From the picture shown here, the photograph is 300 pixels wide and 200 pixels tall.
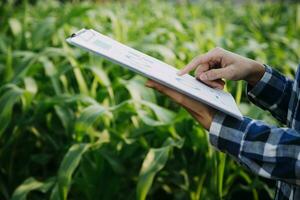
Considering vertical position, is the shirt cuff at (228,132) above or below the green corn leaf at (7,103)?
above

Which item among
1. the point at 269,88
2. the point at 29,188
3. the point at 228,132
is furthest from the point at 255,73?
the point at 29,188

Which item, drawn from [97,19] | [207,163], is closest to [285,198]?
[207,163]

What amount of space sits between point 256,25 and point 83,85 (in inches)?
77.5

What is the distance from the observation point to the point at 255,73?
46.6 inches

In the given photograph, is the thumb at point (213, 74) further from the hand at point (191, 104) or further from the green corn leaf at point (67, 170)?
the green corn leaf at point (67, 170)

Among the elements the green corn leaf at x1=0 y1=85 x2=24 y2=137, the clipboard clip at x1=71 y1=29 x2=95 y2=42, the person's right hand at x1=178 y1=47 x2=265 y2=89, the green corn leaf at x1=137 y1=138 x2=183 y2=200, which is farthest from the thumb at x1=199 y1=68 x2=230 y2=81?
the green corn leaf at x1=0 y1=85 x2=24 y2=137

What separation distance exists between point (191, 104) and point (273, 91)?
32 cm

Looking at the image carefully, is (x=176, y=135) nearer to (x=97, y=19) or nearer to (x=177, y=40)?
(x=177, y=40)

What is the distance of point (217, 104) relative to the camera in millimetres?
929

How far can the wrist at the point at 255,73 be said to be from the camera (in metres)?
1.16

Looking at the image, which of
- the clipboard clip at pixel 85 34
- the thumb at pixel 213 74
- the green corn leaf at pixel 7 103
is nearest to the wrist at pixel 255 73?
the thumb at pixel 213 74

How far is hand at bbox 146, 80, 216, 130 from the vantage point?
3.15ft

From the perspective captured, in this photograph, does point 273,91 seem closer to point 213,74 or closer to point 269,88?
point 269,88

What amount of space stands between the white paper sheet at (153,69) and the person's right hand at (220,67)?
0.02 m
